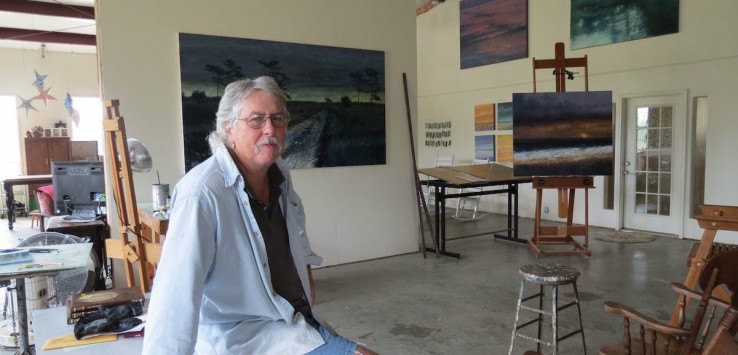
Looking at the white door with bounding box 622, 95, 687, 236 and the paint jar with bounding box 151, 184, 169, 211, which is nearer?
the paint jar with bounding box 151, 184, 169, 211

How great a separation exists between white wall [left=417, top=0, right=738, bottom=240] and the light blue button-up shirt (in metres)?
6.40

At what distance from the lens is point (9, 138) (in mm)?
10828

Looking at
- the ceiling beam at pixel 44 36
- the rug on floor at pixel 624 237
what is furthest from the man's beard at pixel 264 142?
the ceiling beam at pixel 44 36

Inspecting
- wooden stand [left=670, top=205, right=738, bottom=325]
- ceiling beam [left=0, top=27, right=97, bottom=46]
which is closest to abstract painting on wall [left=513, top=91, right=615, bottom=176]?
wooden stand [left=670, top=205, right=738, bottom=325]

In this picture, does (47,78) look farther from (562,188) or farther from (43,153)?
(562,188)

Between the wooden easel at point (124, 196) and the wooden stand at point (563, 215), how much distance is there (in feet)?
14.2

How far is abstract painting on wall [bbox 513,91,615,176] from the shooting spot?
227 inches

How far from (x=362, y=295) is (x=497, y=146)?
16.6ft

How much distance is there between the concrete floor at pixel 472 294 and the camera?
3453 mm

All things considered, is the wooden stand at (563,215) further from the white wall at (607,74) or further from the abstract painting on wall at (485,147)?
the abstract painting on wall at (485,147)

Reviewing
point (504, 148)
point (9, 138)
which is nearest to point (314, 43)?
point (504, 148)

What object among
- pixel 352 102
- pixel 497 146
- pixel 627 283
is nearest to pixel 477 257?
pixel 627 283

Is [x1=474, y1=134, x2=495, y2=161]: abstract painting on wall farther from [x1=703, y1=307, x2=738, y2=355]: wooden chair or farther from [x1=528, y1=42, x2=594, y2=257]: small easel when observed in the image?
[x1=703, y1=307, x2=738, y2=355]: wooden chair

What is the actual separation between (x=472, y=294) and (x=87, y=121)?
10877mm
